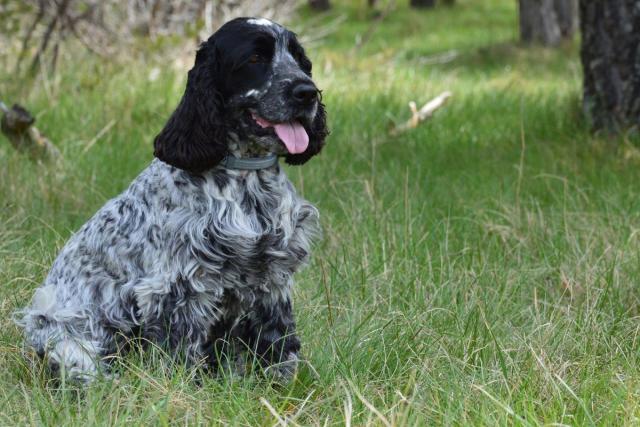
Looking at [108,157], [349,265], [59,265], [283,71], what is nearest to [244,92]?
[283,71]

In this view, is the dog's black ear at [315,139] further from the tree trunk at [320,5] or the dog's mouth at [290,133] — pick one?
the tree trunk at [320,5]

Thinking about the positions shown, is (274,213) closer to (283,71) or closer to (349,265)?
(283,71)

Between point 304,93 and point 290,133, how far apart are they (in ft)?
0.49

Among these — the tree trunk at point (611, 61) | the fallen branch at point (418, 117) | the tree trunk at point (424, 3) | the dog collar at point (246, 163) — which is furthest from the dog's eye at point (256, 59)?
the tree trunk at point (424, 3)

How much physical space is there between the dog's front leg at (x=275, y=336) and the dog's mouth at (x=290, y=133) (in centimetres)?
54

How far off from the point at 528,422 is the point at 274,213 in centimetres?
112

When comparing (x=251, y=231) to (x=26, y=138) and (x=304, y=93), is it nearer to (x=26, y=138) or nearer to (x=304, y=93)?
(x=304, y=93)

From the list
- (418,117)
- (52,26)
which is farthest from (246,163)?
(52,26)

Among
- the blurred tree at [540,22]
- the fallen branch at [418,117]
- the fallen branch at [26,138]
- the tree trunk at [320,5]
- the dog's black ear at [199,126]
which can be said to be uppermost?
the dog's black ear at [199,126]

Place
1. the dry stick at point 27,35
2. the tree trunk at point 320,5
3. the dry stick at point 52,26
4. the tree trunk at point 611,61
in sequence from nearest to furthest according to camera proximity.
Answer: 1. the tree trunk at point 611,61
2. the dry stick at point 52,26
3. the dry stick at point 27,35
4. the tree trunk at point 320,5

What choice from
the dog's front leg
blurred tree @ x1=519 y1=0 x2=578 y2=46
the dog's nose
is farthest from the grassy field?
blurred tree @ x1=519 y1=0 x2=578 y2=46

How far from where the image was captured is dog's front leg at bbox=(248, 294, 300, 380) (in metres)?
3.65

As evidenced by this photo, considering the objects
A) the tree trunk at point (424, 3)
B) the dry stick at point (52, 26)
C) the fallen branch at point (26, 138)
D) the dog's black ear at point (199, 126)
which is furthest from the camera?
the tree trunk at point (424, 3)

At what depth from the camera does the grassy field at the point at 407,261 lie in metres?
3.28
